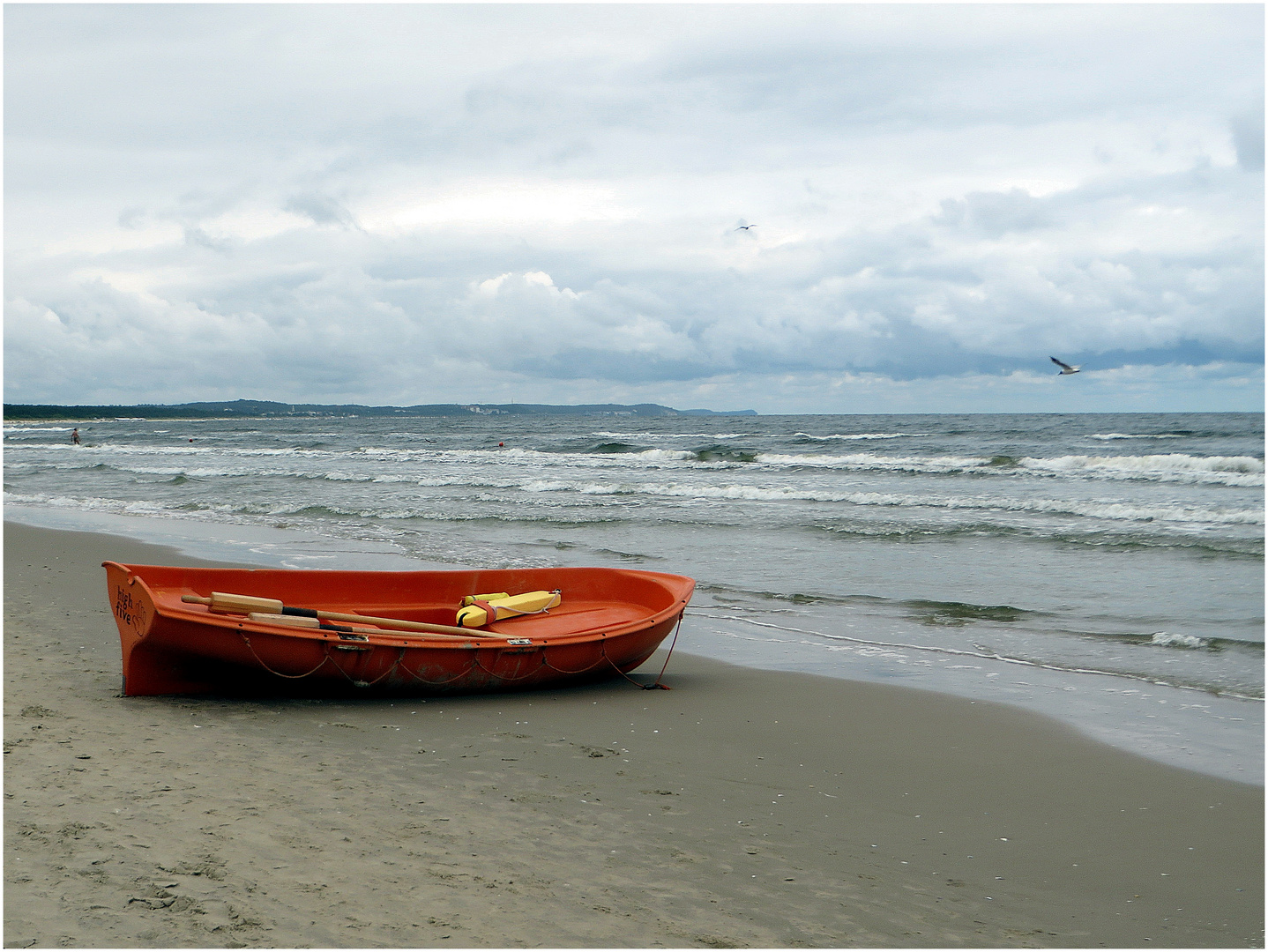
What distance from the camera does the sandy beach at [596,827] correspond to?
349cm

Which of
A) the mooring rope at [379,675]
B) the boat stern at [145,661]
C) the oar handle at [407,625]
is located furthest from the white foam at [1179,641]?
the boat stern at [145,661]

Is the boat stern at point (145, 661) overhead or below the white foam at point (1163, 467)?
below

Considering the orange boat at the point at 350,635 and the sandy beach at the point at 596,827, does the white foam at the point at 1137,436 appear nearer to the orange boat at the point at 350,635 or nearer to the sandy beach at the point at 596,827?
the orange boat at the point at 350,635

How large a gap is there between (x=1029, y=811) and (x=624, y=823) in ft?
7.32

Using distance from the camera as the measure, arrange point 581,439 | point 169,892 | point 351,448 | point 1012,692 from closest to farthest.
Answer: point 169,892, point 1012,692, point 351,448, point 581,439

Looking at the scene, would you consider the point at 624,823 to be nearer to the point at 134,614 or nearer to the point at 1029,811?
the point at 1029,811

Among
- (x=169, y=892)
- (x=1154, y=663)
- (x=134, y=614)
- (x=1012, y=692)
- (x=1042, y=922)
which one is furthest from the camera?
(x=1154, y=663)

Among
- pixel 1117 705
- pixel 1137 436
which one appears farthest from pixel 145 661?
pixel 1137 436

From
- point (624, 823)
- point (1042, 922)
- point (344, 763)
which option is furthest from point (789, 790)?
point (344, 763)

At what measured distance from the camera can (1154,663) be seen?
8273mm

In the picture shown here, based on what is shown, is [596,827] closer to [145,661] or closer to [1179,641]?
[145,661]

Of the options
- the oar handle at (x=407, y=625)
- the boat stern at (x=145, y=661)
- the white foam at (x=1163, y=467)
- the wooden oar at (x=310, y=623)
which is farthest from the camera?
the white foam at (x=1163, y=467)

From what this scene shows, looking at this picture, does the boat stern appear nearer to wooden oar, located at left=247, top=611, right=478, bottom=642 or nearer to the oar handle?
wooden oar, located at left=247, top=611, right=478, bottom=642

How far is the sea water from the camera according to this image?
7965mm
